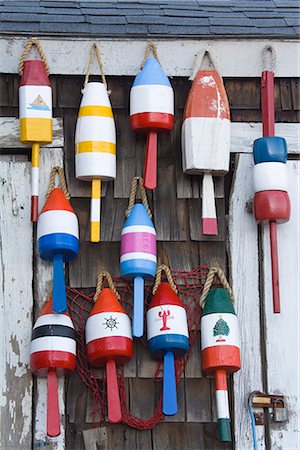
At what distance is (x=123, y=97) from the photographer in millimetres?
4281

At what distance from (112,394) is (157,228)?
0.72m

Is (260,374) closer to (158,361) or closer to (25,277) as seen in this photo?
(158,361)

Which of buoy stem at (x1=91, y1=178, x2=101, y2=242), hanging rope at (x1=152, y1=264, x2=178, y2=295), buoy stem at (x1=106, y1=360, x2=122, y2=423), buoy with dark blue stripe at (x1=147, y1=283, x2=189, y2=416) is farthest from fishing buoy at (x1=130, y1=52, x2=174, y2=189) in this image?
buoy stem at (x1=106, y1=360, x2=122, y2=423)

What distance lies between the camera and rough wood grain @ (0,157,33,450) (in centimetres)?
390

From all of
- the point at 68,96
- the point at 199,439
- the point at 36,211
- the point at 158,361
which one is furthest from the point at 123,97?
the point at 199,439

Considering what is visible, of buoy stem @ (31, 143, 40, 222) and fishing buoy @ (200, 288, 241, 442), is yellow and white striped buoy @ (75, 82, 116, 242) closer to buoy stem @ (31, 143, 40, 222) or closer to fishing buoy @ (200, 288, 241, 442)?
buoy stem @ (31, 143, 40, 222)

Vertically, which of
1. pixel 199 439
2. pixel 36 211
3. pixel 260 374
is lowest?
pixel 199 439

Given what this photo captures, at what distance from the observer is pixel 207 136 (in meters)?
4.13

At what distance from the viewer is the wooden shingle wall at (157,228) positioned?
396 cm

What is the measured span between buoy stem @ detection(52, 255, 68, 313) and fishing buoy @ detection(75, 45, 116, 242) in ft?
0.59

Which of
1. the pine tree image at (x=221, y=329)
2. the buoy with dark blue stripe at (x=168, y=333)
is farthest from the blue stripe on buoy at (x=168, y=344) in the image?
the pine tree image at (x=221, y=329)

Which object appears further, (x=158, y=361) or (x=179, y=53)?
(x=179, y=53)

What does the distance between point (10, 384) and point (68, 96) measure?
1.21 m

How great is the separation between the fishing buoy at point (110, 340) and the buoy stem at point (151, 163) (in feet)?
1.58
